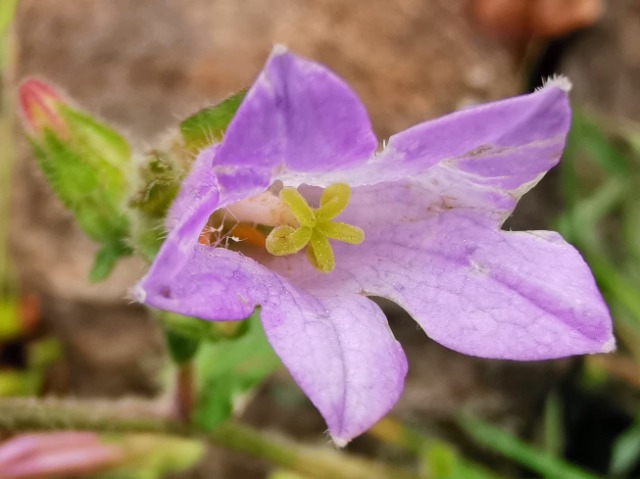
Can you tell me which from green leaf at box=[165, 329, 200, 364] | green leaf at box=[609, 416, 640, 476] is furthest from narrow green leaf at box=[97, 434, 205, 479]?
green leaf at box=[609, 416, 640, 476]

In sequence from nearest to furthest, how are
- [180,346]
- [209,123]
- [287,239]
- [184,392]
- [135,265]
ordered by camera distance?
[209,123] → [287,239] → [180,346] → [184,392] → [135,265]

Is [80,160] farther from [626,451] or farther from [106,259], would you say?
[626,451]

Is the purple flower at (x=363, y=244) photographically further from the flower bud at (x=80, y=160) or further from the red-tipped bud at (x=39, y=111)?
the red-tipped bud at (x=39, y=111)

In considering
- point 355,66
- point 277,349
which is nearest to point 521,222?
point 355,66

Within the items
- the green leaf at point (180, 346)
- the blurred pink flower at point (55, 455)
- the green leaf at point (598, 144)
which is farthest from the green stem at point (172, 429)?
the green leaf at point (598, 144)

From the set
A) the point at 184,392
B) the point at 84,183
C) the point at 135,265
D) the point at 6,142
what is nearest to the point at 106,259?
the point at 84,183

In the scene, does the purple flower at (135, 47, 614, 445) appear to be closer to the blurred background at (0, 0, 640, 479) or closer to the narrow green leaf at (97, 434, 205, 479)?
the narrow green leaf at (97, 434, 205, 479)
